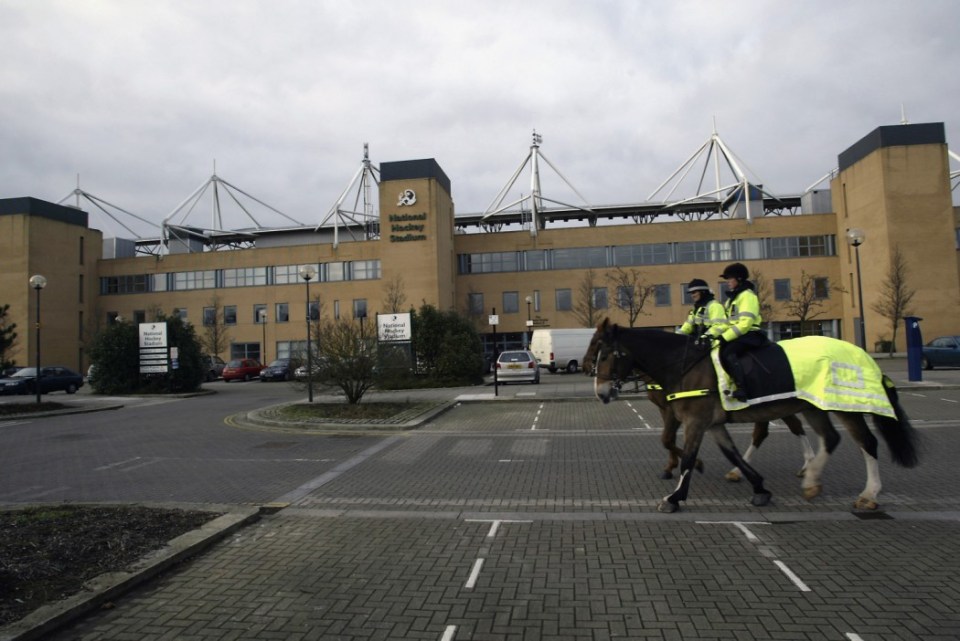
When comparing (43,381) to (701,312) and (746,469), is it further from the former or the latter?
(746,469)

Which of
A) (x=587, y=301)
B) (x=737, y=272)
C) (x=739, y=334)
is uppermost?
(x=587, y=301)

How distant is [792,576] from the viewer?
4.52 m

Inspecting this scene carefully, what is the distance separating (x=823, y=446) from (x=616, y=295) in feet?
165

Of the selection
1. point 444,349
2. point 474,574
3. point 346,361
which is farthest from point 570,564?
point 444,349

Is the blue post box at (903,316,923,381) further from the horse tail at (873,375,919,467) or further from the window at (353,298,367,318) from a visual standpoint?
the window at (353,298,367,318)

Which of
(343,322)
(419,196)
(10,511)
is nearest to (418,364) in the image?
(343,322)

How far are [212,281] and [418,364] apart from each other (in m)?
42.8

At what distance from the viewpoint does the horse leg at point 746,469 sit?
655 centimetres

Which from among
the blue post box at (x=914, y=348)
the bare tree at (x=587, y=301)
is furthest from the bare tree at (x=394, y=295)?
the blue post box at (x=914, y=348)

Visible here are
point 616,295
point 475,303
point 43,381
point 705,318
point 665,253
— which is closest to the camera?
point 705,318

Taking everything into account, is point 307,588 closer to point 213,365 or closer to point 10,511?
point 10,511

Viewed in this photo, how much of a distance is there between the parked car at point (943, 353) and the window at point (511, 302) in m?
A: 37.6

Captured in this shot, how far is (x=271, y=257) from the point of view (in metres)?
62.0

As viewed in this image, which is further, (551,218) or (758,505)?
(551,218)
